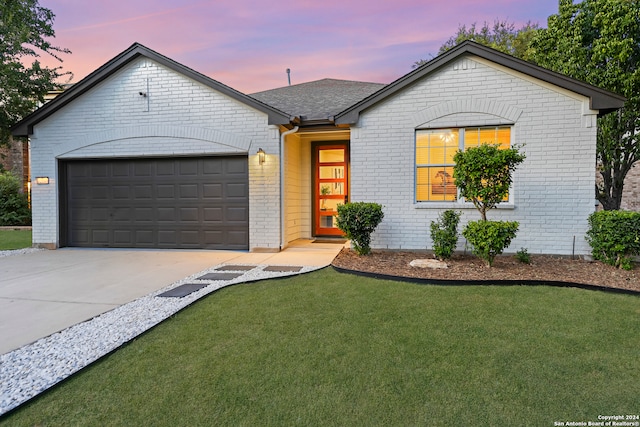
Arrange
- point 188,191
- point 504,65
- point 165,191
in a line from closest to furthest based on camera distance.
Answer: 1. point 504,65
2. point 188,191
3. point 165,191

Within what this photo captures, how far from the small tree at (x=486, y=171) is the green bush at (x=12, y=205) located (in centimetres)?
1676

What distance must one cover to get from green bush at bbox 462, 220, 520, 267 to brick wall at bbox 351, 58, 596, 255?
1482 millimetres

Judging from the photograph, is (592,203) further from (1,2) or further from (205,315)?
(1,2)

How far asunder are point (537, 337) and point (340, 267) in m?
3.19

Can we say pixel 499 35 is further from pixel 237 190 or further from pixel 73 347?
pixel 73 347

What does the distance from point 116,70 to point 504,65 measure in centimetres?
883

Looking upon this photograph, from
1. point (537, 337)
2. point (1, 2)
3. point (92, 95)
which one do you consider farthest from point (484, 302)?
point (1, 2)

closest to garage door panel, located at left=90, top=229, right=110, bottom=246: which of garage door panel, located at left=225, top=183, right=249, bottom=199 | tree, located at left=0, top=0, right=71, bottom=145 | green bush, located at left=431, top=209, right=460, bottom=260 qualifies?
garage door panel, located at left=225, top=183, right=249, bottom=199

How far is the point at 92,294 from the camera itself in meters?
4.66

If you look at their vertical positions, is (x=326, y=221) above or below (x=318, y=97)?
below

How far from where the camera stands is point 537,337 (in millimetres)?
3148

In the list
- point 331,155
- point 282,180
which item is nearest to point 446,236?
point 282,180

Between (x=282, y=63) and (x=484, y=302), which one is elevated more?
(x=282, y=63)

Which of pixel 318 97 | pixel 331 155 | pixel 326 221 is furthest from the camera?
pixel 318 97
